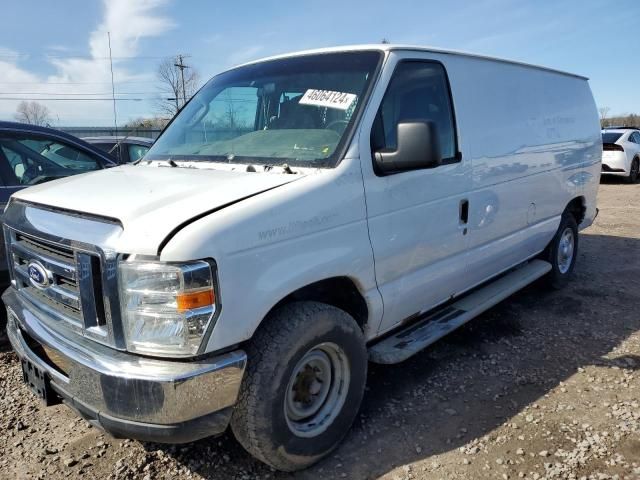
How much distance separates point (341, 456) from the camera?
275cm

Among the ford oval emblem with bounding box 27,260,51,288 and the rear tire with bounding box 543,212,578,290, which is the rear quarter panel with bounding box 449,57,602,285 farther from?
the ford oval emblem with bounding box 27,260,51,288

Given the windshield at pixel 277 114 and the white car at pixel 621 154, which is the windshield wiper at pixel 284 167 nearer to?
the windshield at pixel 277 114

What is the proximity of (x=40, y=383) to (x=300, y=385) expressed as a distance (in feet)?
4.24

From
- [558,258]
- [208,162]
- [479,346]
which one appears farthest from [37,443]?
[558,258]

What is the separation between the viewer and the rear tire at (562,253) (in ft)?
17.2

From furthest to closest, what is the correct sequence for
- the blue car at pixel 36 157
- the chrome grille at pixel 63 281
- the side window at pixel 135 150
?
the side window at pixel 135 150 < the blue car at pixel 36 157 < the chrome grille at pixel 63 281

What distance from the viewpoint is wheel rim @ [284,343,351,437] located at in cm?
258

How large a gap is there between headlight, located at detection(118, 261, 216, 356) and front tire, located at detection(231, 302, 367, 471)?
355 mm

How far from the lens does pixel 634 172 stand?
1493 cm

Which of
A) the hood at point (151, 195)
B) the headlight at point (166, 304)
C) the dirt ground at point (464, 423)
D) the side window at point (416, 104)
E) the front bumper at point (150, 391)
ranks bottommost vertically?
the dirt ground at point (464, 423)

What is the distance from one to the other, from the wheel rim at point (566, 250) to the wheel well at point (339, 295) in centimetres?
335

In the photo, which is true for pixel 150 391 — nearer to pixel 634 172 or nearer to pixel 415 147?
pixel 415 147

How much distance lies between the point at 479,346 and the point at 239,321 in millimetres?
2606

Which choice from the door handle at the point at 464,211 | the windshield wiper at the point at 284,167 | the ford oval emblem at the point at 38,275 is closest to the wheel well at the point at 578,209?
the door handle at the point at 464,211
